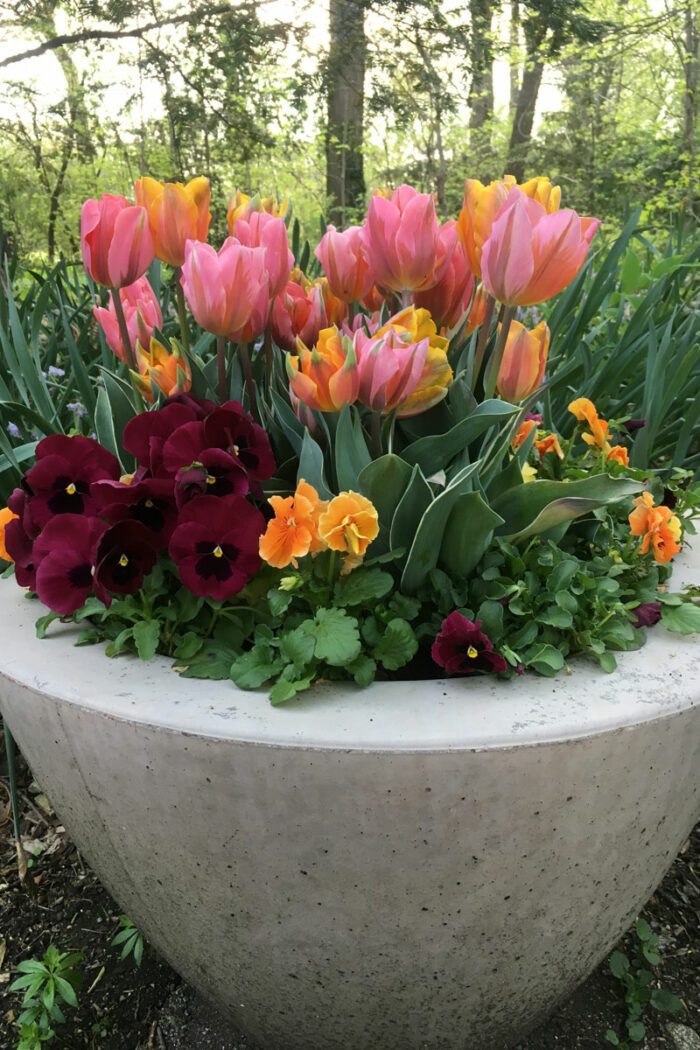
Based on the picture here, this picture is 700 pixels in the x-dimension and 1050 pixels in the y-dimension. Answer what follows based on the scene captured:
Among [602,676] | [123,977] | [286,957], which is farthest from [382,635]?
[123,977]

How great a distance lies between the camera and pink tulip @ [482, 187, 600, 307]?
80cm

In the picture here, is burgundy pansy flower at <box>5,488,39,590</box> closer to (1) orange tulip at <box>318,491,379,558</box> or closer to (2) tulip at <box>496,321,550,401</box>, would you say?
(1) orange tulip at <box>318,491,379,558</box>

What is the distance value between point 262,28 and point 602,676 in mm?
7211

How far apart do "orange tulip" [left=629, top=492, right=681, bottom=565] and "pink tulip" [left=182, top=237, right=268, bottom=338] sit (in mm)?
524

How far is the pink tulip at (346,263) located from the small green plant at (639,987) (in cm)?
108

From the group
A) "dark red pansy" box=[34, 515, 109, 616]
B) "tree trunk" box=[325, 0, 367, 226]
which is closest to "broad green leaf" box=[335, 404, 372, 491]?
"dark red pansy" box=[34, 515, 109, 616]

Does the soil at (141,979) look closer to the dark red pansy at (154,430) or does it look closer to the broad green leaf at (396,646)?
the broad green leaf at (396,646)

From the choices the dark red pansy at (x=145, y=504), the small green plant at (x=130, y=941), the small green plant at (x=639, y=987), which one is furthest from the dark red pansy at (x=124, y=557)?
the small green plant at (x=639, y=987)

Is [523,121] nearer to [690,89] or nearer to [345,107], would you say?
[690,89]

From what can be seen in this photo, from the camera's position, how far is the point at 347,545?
32.4 inches

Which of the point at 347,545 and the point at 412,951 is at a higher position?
the point at 347,545

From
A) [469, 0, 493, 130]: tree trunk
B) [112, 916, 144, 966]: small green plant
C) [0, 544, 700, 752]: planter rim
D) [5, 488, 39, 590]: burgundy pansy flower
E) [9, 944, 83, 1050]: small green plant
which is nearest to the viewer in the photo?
[0, 544, 700, 752]: planter rim

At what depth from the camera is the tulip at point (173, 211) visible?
93cm

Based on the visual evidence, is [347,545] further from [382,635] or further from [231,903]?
[231,903]
